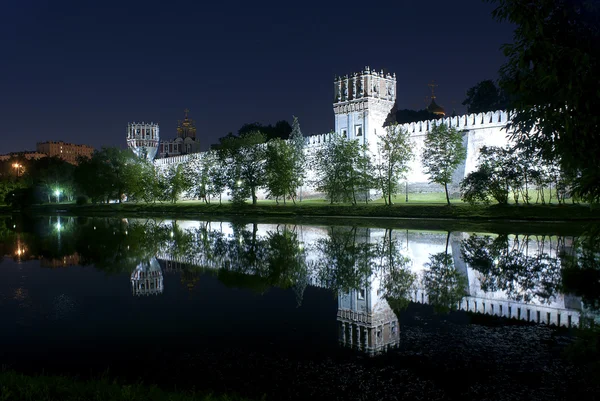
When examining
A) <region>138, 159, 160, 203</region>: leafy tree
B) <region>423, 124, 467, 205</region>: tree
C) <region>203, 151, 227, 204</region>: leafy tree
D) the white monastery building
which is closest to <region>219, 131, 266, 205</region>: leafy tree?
<region>203, 151, 227, 204</region>: leafy tree

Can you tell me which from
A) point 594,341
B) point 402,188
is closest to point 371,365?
point 594,341

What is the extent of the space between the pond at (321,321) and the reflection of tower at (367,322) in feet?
0.10

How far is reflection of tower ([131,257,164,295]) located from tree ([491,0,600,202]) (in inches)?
270

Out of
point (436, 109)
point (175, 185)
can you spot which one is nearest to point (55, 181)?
point (175, 185)

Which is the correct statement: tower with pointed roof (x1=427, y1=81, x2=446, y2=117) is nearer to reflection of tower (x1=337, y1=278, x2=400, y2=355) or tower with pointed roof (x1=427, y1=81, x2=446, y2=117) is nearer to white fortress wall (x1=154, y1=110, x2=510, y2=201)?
white fortress wall (x1=154, y1=110, x2=510, y2=201)

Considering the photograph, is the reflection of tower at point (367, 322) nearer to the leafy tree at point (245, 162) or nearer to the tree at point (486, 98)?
the leafy tree at point (245, 162)

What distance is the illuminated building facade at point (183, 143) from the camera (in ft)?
337

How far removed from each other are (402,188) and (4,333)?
36.9 metres

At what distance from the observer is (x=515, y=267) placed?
10938mm

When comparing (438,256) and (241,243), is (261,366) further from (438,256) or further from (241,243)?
(241,243)

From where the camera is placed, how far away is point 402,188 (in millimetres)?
41281

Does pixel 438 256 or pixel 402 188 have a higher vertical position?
pixel 402 188

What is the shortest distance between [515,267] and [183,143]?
3832 inches

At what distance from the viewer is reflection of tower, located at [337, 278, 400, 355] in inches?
234
